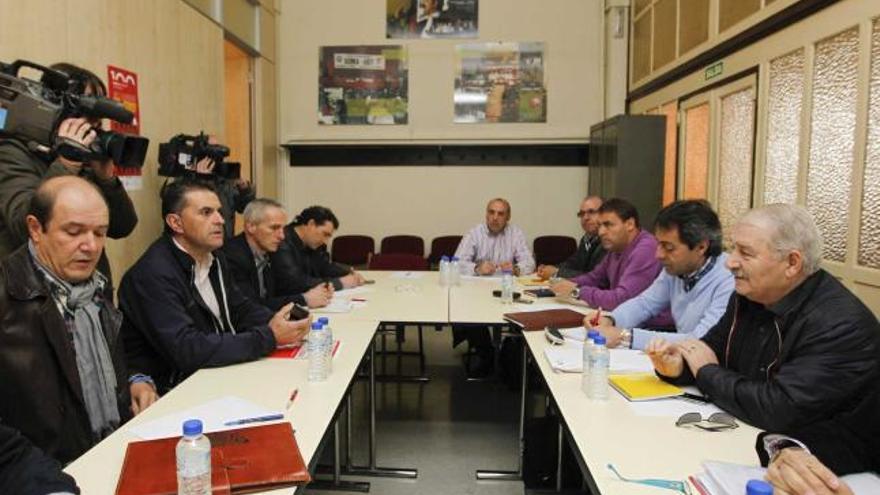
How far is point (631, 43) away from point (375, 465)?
17.5 ft

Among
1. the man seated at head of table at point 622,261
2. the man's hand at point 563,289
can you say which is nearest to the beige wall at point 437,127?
the man seated at head of table at point 622,261

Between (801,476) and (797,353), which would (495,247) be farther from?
(801,476)

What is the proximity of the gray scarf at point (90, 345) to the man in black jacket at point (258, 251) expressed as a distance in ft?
4.27

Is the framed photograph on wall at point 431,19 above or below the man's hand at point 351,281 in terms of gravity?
above

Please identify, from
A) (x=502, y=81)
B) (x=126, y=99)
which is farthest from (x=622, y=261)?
(x=502, y=81)

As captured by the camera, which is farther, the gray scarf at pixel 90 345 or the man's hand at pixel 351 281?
the man's hand at pixel 351 281

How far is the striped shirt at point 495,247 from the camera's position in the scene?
4.90 meters

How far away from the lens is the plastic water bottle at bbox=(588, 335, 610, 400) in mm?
1854

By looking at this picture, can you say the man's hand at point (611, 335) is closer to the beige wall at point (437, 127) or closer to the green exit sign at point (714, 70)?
the green exit sign at point (714, 70)

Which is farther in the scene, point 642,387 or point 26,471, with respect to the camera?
point 642,387

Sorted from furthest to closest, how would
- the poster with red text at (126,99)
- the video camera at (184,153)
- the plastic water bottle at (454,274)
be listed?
1. the plastic water bottle at (454,274)
2. the video camera at (184,153)
3. the poster with red text at (126,99)

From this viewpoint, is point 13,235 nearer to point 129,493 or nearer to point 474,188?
point 129,493

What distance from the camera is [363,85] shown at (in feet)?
22.2

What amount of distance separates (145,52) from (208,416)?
127 inches
